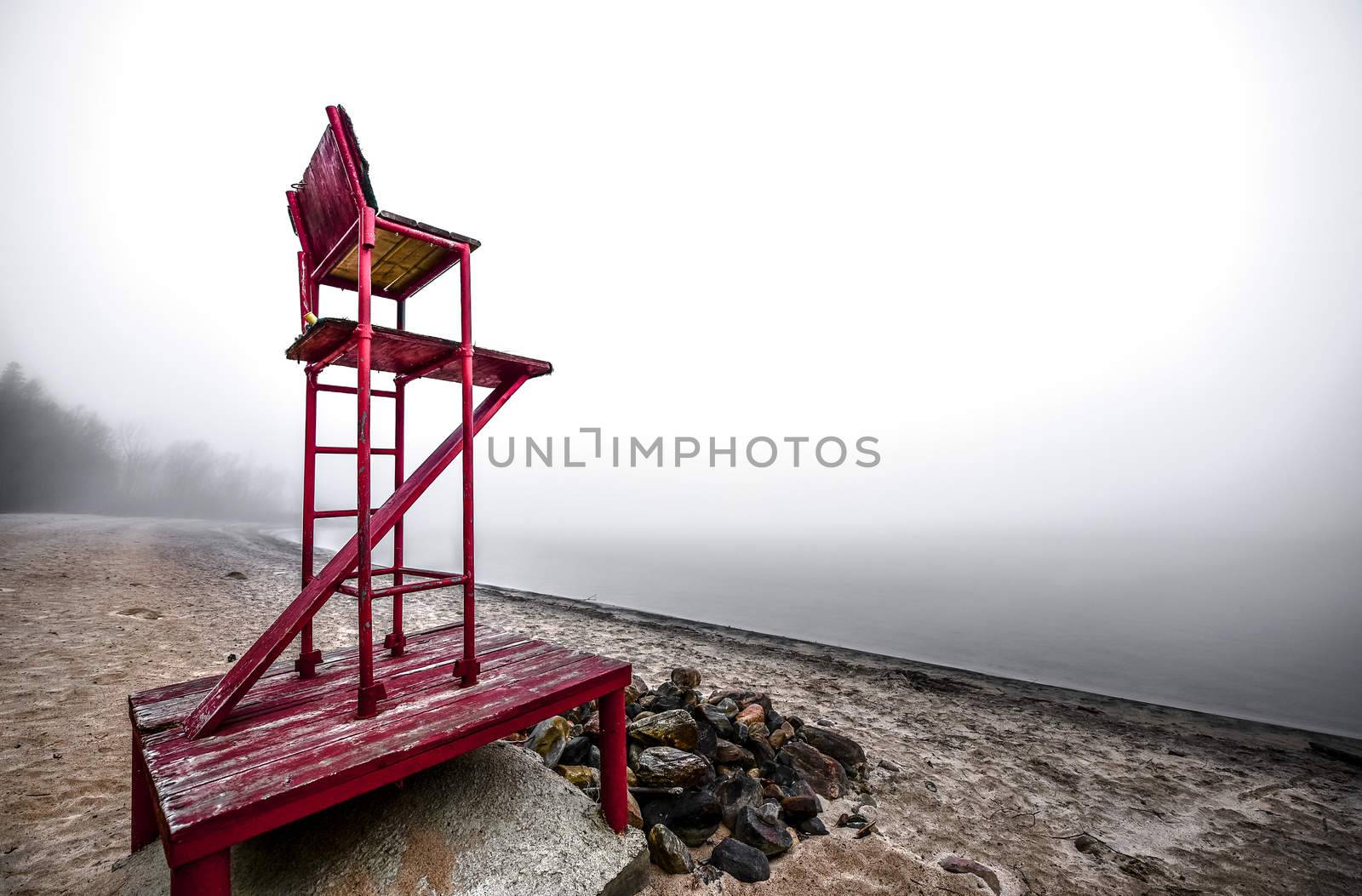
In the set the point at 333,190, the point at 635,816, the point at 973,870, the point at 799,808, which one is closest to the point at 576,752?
the point at 635,816

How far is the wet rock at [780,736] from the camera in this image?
18.7 feet

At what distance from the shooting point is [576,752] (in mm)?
4633

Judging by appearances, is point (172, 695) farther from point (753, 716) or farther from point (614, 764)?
point (753, 716)

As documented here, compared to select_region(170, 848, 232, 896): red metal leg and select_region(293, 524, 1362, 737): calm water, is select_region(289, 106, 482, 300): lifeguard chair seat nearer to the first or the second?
select_region(170, 848, 232, 896): red metal leg

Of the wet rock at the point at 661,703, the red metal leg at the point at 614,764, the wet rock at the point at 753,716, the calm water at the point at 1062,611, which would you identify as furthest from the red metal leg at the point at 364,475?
the calm water at the point at 1062,611

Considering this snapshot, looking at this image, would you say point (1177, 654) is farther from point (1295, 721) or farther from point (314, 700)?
point (314, 700)

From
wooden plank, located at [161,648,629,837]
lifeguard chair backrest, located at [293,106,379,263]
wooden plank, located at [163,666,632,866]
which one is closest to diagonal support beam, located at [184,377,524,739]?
wooden plank, located at [161,648,629,837]

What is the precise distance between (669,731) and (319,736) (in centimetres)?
309

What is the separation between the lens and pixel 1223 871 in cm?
445

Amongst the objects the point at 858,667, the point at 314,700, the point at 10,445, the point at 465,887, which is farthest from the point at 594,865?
the point at 10,445

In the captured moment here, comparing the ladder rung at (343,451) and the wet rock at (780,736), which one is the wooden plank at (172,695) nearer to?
the ladder rung at (343,451)

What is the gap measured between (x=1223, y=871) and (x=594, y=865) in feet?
17.9

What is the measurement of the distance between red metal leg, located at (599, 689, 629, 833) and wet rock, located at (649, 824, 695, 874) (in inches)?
12.4

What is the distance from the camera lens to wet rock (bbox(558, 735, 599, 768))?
4.57 m
